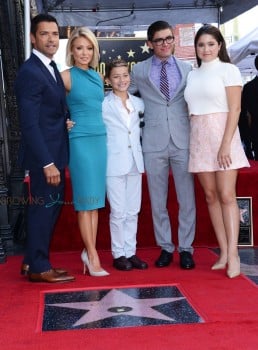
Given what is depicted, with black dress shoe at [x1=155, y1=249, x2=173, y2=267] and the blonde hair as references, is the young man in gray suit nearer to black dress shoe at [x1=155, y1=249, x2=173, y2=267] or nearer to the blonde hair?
black dress shoe at [x1=155, y1=249, x2=173, y2=267]

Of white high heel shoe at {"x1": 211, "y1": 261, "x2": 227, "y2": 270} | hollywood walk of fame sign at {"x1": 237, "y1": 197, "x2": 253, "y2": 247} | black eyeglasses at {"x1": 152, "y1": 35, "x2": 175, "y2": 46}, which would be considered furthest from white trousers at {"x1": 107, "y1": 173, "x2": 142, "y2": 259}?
hollywood walk of fame sign at {"x1": 237, "y1": 197, "x2": 253, "y2": 247}

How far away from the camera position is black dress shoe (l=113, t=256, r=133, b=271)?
3.93 metres

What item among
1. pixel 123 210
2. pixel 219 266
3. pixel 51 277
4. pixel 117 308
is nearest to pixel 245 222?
pixel 219 266

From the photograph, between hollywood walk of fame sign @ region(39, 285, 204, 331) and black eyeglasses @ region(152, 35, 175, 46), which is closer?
hollywood walk of fame sign @ region(39, 285, 204, 331)

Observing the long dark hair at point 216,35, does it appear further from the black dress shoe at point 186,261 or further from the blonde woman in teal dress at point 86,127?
the black dress shoe at point 186,261

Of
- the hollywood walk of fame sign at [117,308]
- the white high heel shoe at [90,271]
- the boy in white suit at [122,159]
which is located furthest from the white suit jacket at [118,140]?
the hollywood walk of fame sign at [117,308]

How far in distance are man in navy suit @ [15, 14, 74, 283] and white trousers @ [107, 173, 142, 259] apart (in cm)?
39

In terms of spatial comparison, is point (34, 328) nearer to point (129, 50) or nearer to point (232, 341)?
point (232, 341)

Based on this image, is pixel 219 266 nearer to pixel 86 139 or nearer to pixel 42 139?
pixel 86 139

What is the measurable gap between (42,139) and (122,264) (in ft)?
3.51

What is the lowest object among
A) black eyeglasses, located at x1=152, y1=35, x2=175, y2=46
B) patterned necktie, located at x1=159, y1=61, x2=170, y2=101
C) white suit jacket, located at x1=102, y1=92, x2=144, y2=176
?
white suit jacket, located at x1=102, y1=92, x2=144, y2=176

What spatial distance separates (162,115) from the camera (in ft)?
12.7

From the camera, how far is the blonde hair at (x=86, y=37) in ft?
11.9

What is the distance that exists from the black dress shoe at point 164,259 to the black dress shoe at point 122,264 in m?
0.20
